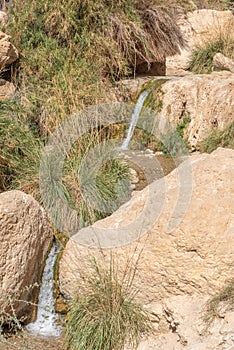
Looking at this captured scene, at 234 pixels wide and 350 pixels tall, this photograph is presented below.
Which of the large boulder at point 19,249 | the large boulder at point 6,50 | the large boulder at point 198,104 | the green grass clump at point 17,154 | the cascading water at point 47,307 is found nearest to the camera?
the large boulder at point 19,249

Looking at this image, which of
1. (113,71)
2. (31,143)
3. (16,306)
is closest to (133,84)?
(113,71)

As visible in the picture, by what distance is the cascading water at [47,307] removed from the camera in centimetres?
446

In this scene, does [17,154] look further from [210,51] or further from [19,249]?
[210,51]

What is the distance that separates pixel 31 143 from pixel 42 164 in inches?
22.2

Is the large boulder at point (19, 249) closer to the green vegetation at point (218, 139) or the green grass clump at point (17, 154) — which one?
the green grass clump at point (17, 154)

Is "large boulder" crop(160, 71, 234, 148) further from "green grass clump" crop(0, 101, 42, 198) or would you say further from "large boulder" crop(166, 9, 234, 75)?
"large boulder" crop(166, 9, 234, 75)

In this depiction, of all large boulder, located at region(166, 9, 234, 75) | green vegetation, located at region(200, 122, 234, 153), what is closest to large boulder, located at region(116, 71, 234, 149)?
green vegetation, located at region(200, 122, 234, 153)

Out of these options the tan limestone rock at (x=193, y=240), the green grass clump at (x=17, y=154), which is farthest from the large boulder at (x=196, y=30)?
the tan limestone rock at (x=193, y=240)

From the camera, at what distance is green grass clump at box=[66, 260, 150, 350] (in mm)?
3746

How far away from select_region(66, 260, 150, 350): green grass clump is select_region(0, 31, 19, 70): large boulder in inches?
160

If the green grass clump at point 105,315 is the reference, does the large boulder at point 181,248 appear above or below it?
above

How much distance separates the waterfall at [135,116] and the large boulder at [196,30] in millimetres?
2034

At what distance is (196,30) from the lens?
10578mm

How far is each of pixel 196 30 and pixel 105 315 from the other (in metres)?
7.80
